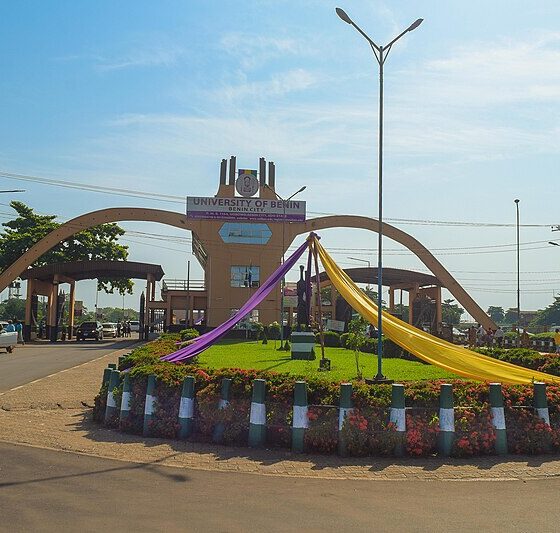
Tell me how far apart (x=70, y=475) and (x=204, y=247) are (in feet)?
141

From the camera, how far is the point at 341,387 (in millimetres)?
9086

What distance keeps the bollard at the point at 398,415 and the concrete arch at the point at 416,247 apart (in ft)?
137

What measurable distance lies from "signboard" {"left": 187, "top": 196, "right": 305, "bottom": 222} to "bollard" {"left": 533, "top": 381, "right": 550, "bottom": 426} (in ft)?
134

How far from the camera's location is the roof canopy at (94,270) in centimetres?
4806

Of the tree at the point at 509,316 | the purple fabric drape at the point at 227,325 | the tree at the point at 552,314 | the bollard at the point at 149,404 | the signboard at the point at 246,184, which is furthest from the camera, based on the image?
the tree at the point at 509,316

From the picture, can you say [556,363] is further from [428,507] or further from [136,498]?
[136,498]

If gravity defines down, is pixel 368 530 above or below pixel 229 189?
below

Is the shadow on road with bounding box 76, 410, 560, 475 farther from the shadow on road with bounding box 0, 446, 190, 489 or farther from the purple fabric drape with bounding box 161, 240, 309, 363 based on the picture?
the purple fabric drape with bounding box 161, 240, 309, 363

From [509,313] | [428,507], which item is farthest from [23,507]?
[509,313]

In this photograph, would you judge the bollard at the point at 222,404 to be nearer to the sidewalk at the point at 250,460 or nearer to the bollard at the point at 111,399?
the sidewalk at the point at 250,460

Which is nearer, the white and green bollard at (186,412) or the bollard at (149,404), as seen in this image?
the white and green bollard at (186,412)

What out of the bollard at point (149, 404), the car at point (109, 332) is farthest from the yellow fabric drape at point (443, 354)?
the car at point (109, 332)

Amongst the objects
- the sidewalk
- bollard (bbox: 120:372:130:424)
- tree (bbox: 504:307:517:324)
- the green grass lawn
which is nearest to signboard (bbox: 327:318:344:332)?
the green grass lawn

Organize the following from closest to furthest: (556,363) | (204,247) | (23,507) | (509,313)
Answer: (23,507) < (556,363) < (204,247) < (509,313)
